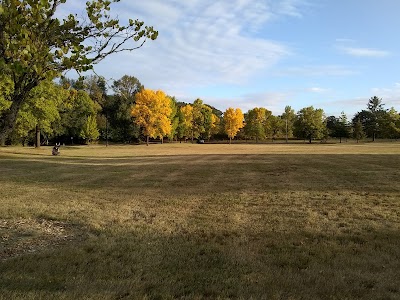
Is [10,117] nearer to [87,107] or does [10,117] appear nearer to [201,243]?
[201,243]

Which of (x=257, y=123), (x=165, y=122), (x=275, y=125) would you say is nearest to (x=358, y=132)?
(x=275, y=125)

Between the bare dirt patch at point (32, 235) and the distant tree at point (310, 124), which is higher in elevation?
the distant tree at point (310, 124)

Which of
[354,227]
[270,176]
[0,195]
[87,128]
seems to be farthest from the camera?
[87,128]

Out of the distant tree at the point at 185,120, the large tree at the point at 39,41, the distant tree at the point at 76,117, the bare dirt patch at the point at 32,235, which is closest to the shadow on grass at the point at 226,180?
the bare dirt patch at the point at 32,235

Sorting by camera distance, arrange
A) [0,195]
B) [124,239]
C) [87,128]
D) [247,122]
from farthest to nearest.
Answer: [247,122] < [87,128] < [0,195] < [124,239]

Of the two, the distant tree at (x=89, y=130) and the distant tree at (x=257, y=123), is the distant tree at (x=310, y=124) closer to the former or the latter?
the distant tree at (x=257, y=123)

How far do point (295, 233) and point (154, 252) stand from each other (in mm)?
3015

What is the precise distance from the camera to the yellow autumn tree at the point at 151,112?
6862 centimetres

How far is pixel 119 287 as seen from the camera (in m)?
4.86

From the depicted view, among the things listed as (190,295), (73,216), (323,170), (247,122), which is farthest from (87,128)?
(190,295)

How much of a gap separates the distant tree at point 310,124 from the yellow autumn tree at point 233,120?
54.0 feet

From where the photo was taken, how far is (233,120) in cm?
9919

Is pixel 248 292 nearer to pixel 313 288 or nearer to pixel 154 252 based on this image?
pixel 313 288

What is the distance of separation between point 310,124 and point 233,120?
66.7ft
